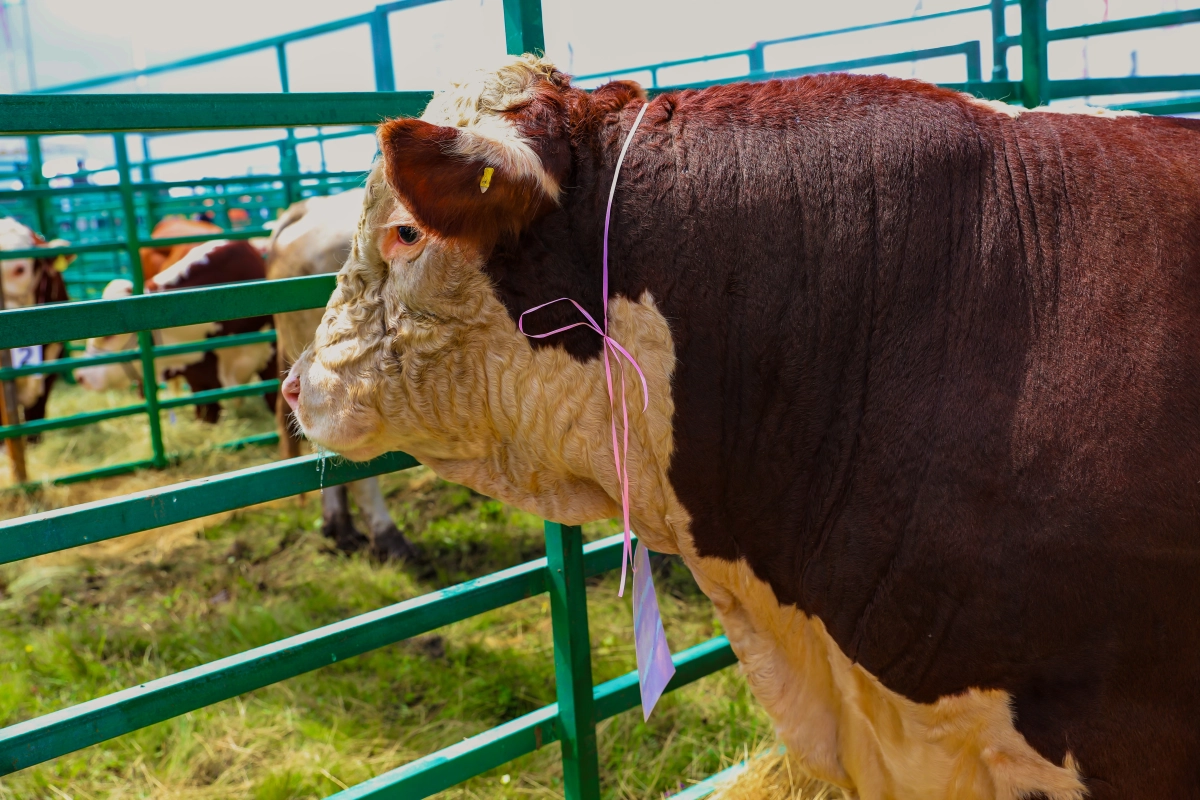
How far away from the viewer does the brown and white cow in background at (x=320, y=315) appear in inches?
176

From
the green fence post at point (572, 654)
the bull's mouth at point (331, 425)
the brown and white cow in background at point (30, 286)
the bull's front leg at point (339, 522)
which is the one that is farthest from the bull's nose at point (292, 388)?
the brown and white cow in background at point (30, 286)

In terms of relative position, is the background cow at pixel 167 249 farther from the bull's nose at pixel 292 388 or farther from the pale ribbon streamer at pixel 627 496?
the pale ribbon streamer at pixel 627 496

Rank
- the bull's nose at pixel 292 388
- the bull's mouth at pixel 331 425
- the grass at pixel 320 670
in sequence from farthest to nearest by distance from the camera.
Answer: the grass at pixel 320 670 < the bull's nose at pixel 292 388 < the bull's mouth at pixel 331 425

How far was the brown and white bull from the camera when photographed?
140 centimetres

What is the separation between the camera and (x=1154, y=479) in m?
1.37

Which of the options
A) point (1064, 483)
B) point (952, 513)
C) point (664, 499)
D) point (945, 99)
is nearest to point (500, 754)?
point (664, 499)

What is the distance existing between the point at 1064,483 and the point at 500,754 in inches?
53.3

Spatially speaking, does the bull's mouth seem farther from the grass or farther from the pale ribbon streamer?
the grass

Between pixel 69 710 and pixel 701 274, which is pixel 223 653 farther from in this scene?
pixel 701 274

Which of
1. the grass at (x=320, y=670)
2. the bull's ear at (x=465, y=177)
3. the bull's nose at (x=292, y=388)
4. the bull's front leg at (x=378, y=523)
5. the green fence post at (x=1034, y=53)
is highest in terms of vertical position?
the green fence post at (x=1034, y=53)

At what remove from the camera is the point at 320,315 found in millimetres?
4465

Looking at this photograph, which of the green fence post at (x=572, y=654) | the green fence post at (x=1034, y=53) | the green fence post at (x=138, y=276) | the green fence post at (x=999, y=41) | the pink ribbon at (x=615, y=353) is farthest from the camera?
the green fence post at (x=138, y=276)

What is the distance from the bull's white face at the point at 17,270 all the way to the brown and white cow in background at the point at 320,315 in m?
2.93

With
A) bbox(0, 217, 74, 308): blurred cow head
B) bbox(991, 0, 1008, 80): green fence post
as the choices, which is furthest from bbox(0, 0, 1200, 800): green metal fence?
bbox(0, 217, 74, 308): blurred cow head
